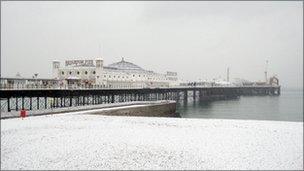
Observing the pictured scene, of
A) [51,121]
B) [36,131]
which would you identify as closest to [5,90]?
[51,121]

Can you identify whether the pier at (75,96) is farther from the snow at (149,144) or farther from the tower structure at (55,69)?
the snow at (149,144)

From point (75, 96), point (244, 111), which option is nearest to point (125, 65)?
point (244, 111)

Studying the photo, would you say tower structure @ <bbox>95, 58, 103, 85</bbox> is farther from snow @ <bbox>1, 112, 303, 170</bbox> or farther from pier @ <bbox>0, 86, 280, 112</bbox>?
snow @ <bbox>1, 112, 303, 170</bbox>

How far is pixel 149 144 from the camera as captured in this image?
647 inches

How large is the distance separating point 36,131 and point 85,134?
8.50ft

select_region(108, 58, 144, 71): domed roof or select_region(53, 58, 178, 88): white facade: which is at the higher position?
select_region(108, 58, 144, 71): domed roof

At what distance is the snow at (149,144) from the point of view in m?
14.2

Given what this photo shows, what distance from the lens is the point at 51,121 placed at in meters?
20.9

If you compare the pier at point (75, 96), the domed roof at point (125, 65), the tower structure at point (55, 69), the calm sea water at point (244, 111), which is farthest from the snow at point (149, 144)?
the domed roof at point (125, 65)

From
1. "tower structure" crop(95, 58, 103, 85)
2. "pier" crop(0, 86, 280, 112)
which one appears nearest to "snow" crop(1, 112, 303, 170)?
"pier" crop(0, 86, 280, 112)

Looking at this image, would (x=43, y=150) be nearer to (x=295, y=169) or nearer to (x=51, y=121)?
(x=51, y=121)

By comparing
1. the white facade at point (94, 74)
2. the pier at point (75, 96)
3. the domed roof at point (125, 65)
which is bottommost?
the pier at point (75, 96)

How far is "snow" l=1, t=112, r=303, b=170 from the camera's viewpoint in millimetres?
14203

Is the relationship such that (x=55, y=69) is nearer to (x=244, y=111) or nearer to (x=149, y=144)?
(x=244, y=111)
